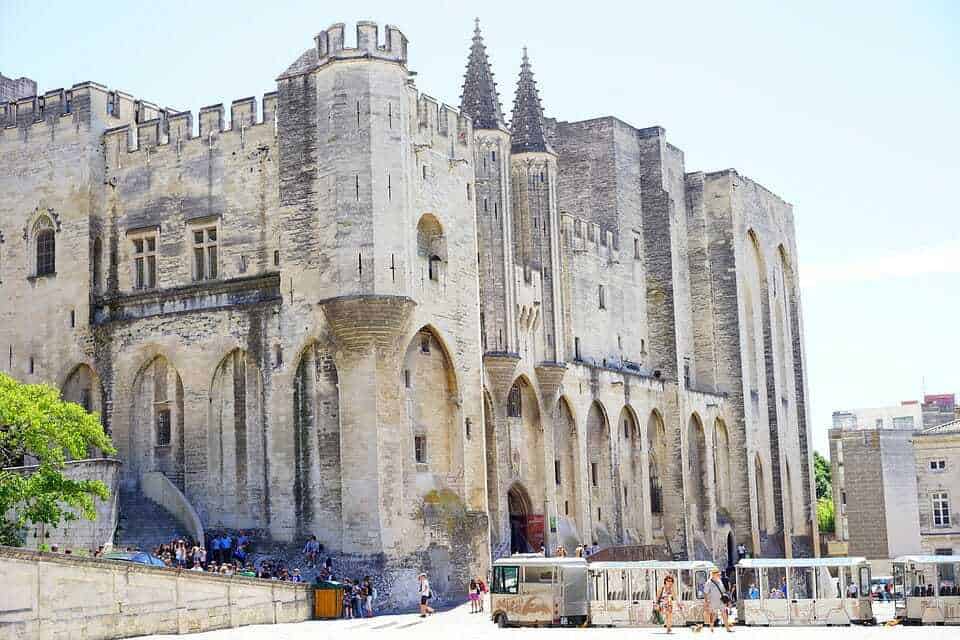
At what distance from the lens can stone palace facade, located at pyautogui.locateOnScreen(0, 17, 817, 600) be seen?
4056 cm

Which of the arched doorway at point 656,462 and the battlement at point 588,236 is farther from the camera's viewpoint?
the arched doorway at point 656,462

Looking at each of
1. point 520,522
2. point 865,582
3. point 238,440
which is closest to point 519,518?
point 520,522

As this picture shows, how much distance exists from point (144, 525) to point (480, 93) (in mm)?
18427

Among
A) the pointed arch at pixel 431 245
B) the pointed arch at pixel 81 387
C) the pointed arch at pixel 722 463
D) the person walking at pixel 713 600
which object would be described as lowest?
the person walking at pixel 713 600

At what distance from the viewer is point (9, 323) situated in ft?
151

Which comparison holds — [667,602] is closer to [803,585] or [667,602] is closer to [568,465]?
[803,585]

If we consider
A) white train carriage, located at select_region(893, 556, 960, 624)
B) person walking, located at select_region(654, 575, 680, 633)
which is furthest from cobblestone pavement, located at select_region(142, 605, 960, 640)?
white train carriage, located at select_region(893, 556, 960, 624)

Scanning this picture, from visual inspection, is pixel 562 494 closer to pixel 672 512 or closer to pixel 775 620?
pixel 672 512

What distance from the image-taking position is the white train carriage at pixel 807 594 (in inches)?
1395

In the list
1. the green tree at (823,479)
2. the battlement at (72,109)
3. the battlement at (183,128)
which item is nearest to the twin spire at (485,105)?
the battlement at (183,128)

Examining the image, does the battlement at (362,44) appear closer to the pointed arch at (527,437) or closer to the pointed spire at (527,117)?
the pointed spire at (527,117)

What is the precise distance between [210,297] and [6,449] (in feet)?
28.5

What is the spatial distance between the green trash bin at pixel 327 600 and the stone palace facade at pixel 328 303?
2188 mm

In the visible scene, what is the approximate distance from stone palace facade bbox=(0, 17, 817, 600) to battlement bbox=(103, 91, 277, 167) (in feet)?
0.24
